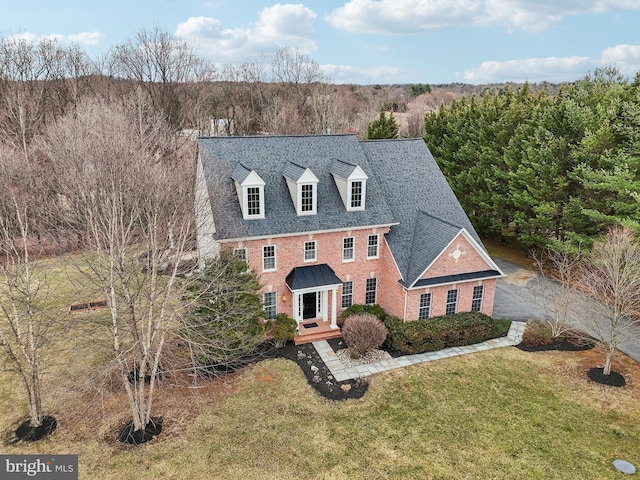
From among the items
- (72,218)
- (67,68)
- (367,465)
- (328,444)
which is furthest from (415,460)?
(67,68)

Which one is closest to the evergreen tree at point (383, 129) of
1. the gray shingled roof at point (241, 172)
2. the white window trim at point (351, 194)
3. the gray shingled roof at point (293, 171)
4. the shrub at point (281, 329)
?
the white window trim at point (351, 194)

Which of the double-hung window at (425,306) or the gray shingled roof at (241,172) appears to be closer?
the gray shingled roof at (241,172)

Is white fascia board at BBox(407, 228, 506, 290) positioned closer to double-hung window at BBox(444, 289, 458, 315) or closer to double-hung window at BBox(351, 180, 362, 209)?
double-hung window at BBox(444, 289, 458, 315)

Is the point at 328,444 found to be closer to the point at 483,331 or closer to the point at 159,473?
the point at 159,473

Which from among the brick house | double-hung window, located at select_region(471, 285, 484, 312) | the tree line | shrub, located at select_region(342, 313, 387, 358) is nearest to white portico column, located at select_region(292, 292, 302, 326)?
the brick house

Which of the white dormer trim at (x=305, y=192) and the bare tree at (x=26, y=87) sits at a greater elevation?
the bare tree at (x=26, y=87)

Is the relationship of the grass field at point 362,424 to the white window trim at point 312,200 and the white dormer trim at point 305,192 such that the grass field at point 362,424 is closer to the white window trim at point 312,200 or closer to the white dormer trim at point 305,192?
the white window trim at point 312,200

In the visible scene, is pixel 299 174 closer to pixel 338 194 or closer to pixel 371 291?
pixel 338 194

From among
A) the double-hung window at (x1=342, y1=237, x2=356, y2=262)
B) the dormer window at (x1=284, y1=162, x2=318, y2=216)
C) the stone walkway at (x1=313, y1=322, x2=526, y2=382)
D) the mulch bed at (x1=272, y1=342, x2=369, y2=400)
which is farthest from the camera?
the double-hung window at (x1=342, y1=237, x2=356, y2=262)
